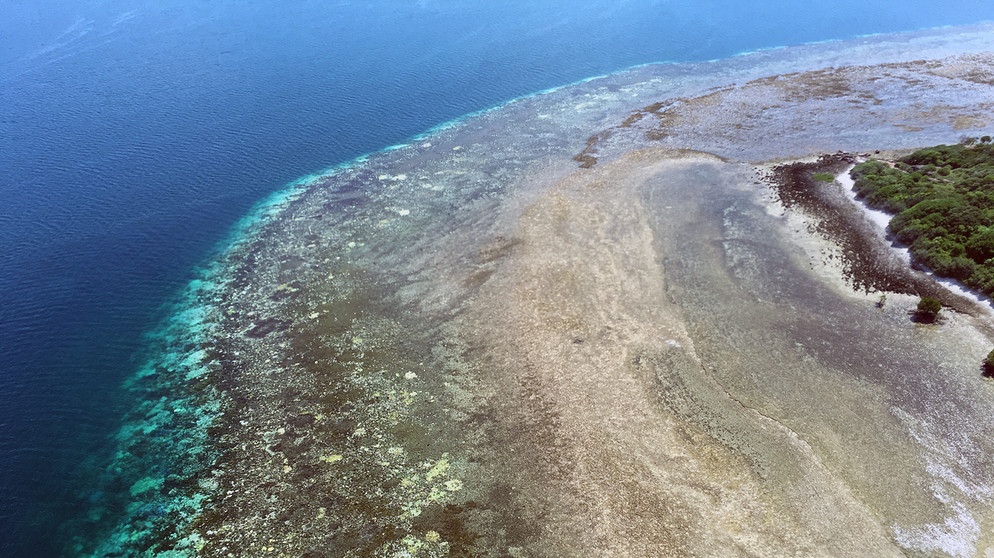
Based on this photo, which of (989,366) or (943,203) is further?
(943,203)

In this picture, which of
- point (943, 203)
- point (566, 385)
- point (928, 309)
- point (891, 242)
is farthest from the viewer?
point (891, 242)

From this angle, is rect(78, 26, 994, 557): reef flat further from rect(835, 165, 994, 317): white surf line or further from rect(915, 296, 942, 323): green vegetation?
rect(835, 165, 994, 317): white surf line

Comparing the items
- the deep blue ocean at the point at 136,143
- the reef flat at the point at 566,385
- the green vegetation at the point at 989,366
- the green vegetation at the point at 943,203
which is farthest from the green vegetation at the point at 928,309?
the deep blue ocean at the point at 136,143

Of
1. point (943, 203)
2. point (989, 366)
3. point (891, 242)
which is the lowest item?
point (989, 366)

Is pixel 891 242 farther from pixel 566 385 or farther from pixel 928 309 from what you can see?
pixel 566 385

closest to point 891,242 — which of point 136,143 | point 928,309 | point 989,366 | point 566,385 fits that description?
point 928,309

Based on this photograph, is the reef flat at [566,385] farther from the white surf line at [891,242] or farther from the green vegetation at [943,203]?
the green vegetation at [943,203]
